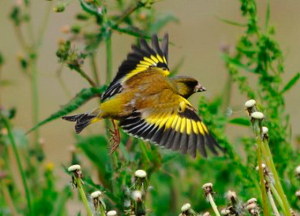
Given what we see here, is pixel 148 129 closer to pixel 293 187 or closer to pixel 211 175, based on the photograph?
pixel 293 187

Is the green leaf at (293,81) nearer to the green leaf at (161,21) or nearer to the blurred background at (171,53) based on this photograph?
the green leaf at (161,21)

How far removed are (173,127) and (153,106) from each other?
0.17m

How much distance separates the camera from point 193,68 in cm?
672

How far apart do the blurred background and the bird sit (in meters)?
2.91

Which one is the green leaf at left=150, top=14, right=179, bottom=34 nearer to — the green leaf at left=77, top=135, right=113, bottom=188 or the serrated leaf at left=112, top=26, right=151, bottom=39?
the green leaf at left=77, top=135, right=113, bottom=188

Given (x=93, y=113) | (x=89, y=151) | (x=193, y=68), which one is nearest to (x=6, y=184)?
(x=89, y=151)

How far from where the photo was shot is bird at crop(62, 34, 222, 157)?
7.64 ft

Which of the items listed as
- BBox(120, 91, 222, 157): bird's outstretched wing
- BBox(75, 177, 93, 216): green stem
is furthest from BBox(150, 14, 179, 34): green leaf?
BBox(75, 177, 93, 216): green stem

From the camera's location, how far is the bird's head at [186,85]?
2.84m

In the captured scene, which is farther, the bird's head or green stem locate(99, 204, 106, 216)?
the bird's head

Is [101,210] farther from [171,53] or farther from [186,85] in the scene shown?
[171,53]

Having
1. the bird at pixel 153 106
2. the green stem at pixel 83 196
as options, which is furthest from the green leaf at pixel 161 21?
the green stem at pixel 83 196

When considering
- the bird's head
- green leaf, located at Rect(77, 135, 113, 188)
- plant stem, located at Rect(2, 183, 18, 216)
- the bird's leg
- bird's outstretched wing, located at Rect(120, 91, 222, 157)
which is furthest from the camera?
plant stem, located at Rect(2, 183, 18, 216)

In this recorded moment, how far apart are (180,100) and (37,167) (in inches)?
52.8
